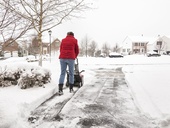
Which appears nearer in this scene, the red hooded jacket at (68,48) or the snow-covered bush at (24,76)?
the snow-covered bush at (24,76)

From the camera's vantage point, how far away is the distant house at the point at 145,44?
69.8 m

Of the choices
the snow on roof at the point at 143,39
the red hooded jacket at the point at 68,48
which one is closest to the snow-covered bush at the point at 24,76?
the red hooded jacket at the point at 68,48

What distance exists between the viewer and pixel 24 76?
5879 mm

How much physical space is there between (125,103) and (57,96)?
75.8 inches

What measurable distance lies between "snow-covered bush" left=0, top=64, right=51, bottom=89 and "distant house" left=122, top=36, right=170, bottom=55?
63.7 m

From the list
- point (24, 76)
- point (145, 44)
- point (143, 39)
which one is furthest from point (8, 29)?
point (143, 39)

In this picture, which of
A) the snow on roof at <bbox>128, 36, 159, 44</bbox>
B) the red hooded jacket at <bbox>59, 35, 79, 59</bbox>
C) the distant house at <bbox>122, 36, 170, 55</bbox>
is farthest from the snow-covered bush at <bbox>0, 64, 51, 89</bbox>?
the snow on roof at <bbox>128, 36, 159, 44</bbox>

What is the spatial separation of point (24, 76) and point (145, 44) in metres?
72.0

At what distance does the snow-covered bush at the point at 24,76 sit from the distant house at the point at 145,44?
2506 inches

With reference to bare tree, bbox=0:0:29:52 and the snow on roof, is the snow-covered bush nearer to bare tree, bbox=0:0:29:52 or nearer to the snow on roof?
bare tree, bbox=0:0:29:52

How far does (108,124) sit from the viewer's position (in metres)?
3.58

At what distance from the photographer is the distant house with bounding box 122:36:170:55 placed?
229 ft

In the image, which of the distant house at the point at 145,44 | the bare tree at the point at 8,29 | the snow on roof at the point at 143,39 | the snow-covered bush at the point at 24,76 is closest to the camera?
the bare tree at the point at 8,29

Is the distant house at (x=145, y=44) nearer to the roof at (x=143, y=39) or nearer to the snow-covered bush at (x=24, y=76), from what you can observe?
the roof at (x=143, y=39)
